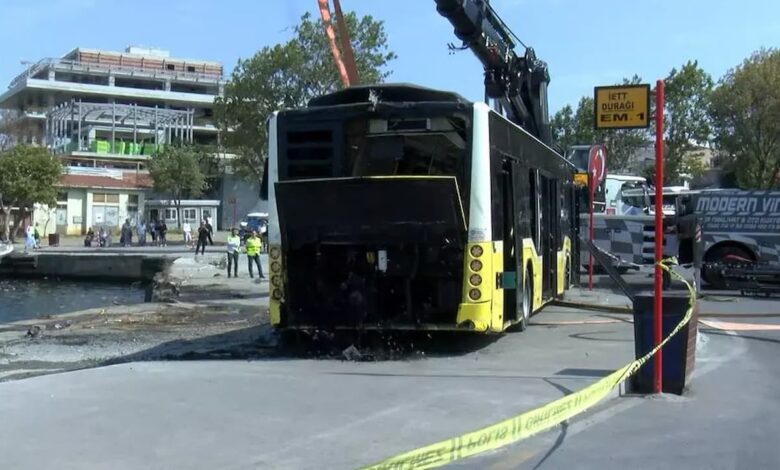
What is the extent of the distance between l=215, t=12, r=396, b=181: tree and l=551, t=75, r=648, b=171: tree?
13.0m

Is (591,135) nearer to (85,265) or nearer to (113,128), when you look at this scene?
(85,265)

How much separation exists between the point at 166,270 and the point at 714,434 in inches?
1020

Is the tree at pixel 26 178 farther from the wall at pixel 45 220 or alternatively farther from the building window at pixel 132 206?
the building window at pixel 132 206

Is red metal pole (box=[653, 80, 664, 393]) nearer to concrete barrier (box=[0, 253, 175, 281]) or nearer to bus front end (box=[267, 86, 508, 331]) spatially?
bus front end (box=[267, 86, 508, 331])

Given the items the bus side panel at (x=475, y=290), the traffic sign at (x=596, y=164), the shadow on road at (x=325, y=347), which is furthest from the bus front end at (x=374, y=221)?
the traffic sign at (x=596, y=164)

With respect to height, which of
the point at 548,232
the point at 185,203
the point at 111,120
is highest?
the point at 111,120

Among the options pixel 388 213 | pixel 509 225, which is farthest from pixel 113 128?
pixel 388 213

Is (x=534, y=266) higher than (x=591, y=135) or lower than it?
lower

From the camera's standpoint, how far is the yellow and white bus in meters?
10.2

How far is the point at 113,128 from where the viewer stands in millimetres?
81375

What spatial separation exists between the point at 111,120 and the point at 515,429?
8477 centimetres

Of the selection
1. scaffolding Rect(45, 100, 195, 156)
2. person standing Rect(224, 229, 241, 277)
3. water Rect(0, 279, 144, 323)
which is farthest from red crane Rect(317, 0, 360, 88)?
scaffolding Rect(45, 100, 195, 156)

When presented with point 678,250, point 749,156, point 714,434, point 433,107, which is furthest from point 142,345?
point 749,156

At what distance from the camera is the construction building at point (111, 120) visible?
68688mm
